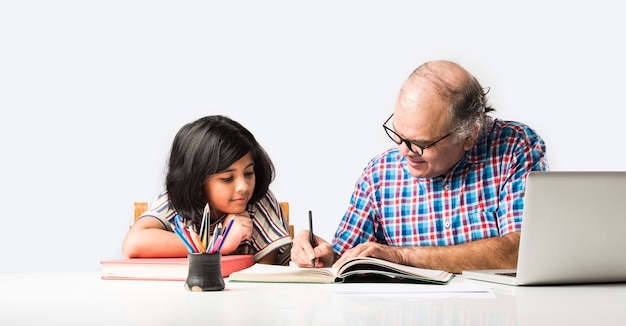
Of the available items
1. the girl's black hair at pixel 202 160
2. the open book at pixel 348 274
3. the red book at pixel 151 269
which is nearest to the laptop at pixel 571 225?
the open book at pixel 348 274

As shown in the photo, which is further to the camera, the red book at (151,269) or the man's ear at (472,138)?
the man's ear at (472,138)

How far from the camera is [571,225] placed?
1.37 m

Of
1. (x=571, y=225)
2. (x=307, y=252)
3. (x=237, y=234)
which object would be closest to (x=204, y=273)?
(x=307, y=252)

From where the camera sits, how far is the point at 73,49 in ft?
12.3

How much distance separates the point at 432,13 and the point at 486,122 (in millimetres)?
1651

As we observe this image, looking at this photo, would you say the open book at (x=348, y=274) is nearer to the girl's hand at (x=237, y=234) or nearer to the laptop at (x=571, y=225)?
the laptop at (x=571, y=225)

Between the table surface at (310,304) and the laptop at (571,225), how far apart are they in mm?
43

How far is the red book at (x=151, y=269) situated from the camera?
1.63 m

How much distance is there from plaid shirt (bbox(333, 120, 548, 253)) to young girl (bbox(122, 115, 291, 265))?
27cm

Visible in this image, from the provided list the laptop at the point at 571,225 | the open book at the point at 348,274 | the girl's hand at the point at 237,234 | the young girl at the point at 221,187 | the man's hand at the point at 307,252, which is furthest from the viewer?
the young girl at the point at 221,187

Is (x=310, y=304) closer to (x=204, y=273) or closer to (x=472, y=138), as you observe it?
(x=204, y=273)

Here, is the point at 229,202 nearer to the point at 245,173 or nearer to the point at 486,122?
the point at 245,173

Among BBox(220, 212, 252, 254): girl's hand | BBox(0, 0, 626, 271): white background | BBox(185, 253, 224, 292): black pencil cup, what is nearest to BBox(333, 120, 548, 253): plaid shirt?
BBox(220, 212, 252, 254): girl's hand

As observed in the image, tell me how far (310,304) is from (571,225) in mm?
531
